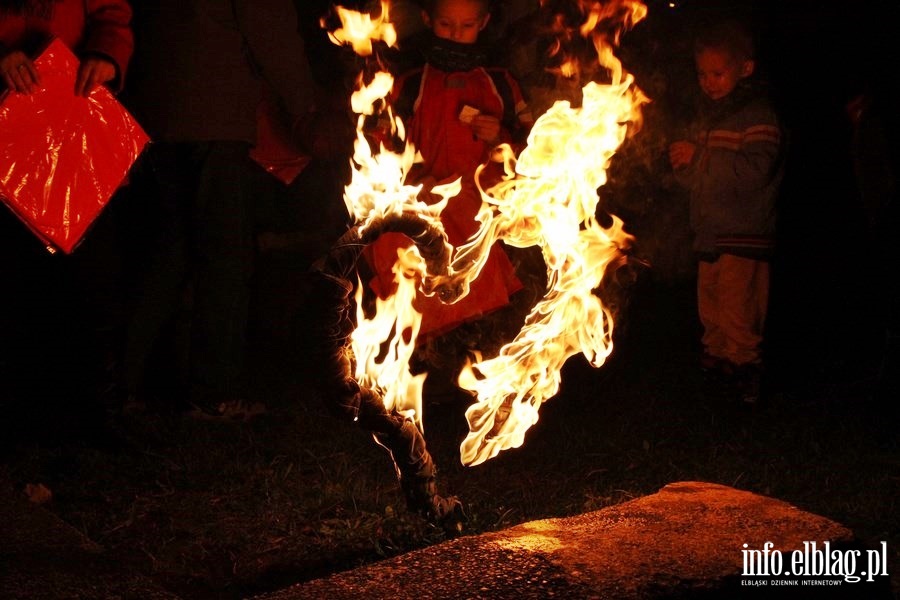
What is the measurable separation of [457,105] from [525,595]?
10.4ft

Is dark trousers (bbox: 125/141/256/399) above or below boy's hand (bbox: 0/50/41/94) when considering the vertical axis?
below

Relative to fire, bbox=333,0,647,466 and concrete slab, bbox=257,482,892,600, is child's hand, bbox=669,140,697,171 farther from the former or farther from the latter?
concrete slab, bbox=257,482,892,600

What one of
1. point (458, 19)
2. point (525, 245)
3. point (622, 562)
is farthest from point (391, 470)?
point (458, 19)

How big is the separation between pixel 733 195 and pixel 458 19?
204cm

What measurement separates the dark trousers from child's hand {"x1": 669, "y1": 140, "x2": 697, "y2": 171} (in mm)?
2738

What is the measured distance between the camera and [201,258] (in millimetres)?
5098

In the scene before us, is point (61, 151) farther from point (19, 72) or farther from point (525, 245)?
point (525, 245)

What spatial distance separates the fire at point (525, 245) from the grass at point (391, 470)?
48cm

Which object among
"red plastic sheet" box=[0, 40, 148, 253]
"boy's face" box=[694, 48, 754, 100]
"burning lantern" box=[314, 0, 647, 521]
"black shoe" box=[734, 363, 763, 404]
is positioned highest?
"boy's face" box=[694, 48, 754, 100]

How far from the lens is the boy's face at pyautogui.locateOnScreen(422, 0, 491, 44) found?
5.20 m

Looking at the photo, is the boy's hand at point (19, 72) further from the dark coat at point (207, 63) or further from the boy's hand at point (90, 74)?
the dark coat at point (207, 63)

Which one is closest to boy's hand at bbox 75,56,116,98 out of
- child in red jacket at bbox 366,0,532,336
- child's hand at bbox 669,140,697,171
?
child in red jacket at bbox 366,0,532,336

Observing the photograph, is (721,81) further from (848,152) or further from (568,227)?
(568,227)

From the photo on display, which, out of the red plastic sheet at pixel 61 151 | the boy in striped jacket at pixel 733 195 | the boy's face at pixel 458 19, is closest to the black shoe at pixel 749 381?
the boy in striped jacket at pixel 733 195
